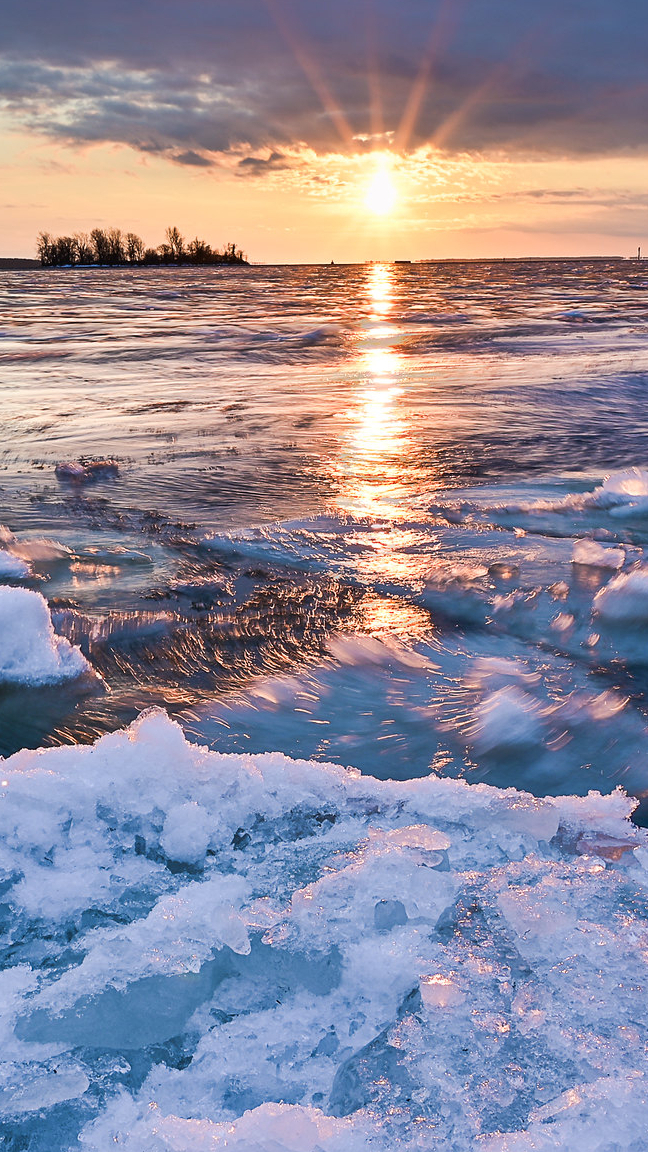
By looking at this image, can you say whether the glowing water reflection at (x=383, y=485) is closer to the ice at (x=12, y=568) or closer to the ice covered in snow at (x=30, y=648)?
the ice covered in snow at (x=30, y=648)

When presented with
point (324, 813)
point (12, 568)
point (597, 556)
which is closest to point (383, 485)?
point (597, 556)

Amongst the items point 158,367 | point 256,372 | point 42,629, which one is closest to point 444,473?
point 42,629

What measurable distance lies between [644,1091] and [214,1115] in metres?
0.66

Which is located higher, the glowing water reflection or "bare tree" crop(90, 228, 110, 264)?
"bare tree" crop(90, 228, 110, 264)

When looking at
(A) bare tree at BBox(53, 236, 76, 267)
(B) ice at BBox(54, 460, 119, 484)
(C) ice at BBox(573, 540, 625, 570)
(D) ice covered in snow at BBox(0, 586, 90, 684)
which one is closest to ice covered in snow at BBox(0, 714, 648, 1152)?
(D) ice covered in snow at BBox(0, 586, 90, 684)

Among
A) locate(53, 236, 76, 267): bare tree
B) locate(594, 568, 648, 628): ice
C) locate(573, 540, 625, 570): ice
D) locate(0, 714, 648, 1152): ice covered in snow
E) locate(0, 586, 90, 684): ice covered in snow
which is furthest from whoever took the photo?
locate(53, 236, 76, 267): bare tree

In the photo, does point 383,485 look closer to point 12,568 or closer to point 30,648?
point 12,568

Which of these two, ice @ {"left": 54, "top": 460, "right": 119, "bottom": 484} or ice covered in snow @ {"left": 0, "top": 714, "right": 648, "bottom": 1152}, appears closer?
ice covered in snow @ {"left": 0, "top": 714, "right": 648, "bottom": 1152}

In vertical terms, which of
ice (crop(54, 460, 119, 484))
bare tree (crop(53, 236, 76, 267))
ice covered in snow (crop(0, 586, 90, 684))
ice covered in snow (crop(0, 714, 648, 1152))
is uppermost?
bare tree (crop(53, 236, 76, 267))

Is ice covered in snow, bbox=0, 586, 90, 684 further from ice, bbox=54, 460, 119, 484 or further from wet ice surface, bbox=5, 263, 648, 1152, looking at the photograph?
ice, bbox=54, 460, 119, 484

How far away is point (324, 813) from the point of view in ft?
6.22

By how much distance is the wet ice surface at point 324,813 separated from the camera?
1239 mm

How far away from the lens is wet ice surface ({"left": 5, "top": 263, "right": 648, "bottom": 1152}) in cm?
124

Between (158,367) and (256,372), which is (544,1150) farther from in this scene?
(158,367)
